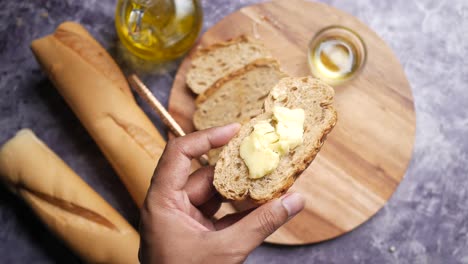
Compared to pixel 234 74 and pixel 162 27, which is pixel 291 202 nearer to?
pixel 234 74

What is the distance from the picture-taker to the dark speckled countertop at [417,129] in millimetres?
2562

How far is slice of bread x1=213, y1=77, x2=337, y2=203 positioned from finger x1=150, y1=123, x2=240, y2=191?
2.3 inches

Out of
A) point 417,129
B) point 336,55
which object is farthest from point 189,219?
point 417,129

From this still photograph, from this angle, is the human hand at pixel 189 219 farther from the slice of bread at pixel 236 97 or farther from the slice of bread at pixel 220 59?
the slice of bread at pixel 220 59

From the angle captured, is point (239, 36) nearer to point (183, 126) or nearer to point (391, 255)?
point (183, 126)

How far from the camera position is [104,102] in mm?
2455

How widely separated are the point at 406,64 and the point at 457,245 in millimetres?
992

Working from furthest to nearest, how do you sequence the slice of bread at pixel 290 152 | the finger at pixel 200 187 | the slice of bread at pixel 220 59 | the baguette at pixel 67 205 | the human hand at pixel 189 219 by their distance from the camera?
1. the slice of bread at pixel 220 59
2. the baguette at pixel 67 205
3. the finger at pixel 200 187
4. the slice of bread at pixel 290 152
5. the human hand at pixel 189 219

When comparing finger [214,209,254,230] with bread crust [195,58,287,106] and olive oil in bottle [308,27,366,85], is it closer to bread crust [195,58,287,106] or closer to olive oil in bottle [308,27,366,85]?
bread crust [195,58,287,106]

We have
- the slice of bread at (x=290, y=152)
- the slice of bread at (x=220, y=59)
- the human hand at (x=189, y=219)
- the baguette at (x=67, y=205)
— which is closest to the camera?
the human hand at (x=189, y=219)

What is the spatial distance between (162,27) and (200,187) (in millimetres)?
859

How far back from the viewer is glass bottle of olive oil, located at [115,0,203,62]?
242 cm

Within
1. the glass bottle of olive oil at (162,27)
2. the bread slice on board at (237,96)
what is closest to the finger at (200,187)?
the bread slice on board at (237,96)

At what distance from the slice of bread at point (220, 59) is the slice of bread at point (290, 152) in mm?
534
